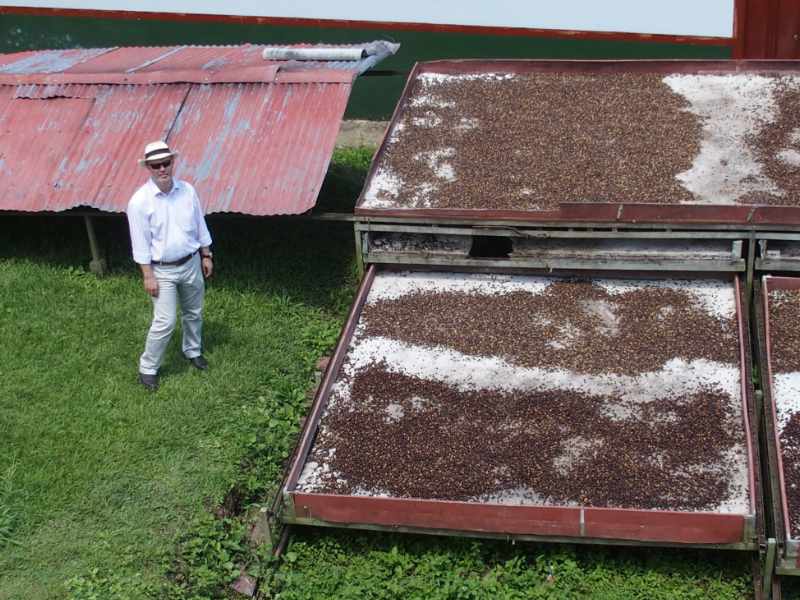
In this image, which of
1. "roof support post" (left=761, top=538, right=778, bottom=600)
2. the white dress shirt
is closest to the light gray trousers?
the white dress shirt

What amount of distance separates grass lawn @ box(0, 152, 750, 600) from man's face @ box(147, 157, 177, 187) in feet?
5.24

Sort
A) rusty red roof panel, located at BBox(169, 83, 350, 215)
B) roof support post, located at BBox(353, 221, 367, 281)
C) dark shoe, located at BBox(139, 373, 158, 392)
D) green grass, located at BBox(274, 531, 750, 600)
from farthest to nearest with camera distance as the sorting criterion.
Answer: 1. rusty red roof panel, located at BBox(169, 83, 350, 215)
2. roof support post, located at BBox(353, 221, 367, 281)
3. dark shoe, located at BBox(139, 373, 158, 392)
4. green grass, located at BBox(274, 531, 750, 600)

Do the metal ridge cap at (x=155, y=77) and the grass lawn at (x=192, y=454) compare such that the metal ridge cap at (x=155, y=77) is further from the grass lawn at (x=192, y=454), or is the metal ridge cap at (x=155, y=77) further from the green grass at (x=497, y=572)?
the green grass at (x=497, y=572)

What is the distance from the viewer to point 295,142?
856 centimetres

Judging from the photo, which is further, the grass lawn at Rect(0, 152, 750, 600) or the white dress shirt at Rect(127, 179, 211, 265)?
the white dress shirt at Rect(127, 179, 211, 265)

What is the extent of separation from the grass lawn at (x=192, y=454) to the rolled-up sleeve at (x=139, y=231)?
43.5 inches

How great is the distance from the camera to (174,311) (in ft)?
23.9

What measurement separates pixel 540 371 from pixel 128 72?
5.28 metres

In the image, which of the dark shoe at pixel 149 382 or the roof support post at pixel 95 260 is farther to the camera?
the roof support post at pixel 95 260

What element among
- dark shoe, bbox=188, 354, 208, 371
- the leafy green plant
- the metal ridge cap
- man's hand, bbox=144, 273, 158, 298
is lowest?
the leafy green plant

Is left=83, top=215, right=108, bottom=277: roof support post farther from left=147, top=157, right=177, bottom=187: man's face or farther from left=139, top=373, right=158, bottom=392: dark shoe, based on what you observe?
left=147, top=157, right=177, bottom=187: man's face

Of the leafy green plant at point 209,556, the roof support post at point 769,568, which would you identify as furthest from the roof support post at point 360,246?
the roof support post at point 769,568

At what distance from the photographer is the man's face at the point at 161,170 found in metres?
6.85

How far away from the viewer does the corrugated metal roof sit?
27.5 ft
